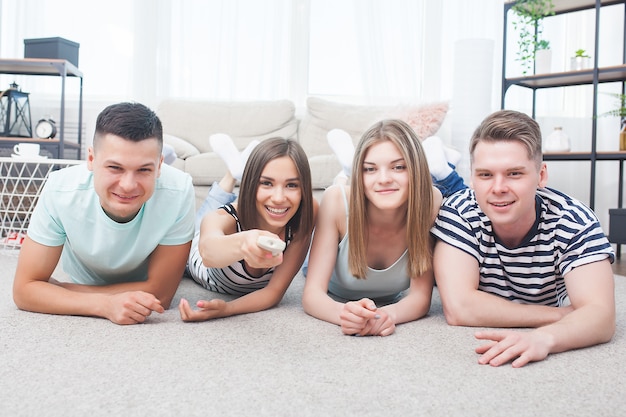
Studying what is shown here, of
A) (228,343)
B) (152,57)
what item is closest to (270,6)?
(152,57)

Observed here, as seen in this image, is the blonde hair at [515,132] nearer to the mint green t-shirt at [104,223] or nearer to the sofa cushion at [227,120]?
the mint green t-shirt at [104,223]

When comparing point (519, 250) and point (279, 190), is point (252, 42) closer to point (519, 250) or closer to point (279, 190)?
point (279, 190)

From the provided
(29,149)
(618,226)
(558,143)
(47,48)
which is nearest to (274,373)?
(29,149)

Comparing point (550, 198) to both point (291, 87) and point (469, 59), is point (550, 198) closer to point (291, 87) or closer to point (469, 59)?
point (469, 59)

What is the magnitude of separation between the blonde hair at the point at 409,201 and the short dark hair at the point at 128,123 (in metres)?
0.52

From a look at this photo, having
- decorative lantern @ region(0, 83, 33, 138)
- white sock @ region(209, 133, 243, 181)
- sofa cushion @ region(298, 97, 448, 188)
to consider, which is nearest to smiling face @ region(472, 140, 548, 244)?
white sock @ region(209, 133, 243, 181)

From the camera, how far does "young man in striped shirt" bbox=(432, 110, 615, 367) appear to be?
4.30ft

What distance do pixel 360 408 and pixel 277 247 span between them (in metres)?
0.33

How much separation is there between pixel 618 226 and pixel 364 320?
2.09 m

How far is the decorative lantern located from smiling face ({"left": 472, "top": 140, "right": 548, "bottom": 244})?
3294mm

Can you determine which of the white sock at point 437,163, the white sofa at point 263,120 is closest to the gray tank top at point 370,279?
the white sock at point 437,163

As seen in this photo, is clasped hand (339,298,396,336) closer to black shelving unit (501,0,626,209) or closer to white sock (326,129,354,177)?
white sock (326,129,354,177)

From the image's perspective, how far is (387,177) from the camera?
1.45 metres

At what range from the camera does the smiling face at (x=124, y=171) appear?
4.39 feet
